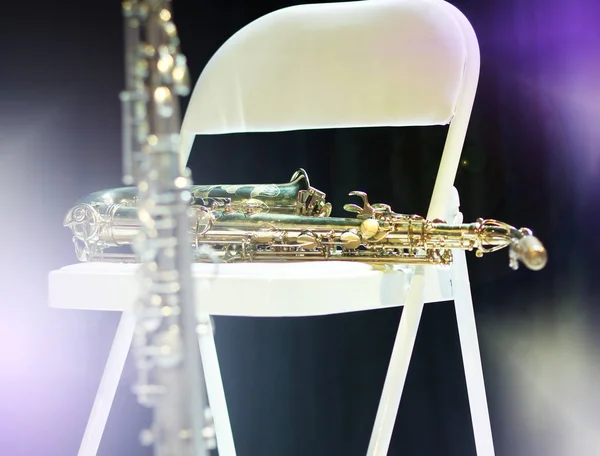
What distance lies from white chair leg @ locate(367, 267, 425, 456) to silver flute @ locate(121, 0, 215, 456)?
1.26 feet

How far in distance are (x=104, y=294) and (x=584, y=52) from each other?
99 cm

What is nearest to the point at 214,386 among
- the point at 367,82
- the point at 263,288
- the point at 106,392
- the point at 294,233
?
the point at 106,392

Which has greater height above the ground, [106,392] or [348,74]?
[348,74]

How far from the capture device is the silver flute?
0.45 m

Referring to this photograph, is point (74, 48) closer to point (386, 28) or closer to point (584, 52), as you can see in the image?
point (386, 28)

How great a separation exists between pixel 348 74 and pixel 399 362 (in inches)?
20.0

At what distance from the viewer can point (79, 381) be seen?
4.73ft

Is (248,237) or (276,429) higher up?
(248,237)

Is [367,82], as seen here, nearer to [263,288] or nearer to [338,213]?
[338,213]

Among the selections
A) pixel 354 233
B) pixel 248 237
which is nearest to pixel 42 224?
pixel 248 237

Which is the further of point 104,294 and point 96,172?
point 96,172

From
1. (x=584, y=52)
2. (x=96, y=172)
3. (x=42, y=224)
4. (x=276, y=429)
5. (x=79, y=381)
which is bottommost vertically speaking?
(x=276, y=429)

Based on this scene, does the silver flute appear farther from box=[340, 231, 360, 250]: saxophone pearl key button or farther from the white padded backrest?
the white padded backrest

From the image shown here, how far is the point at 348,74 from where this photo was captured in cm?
107
